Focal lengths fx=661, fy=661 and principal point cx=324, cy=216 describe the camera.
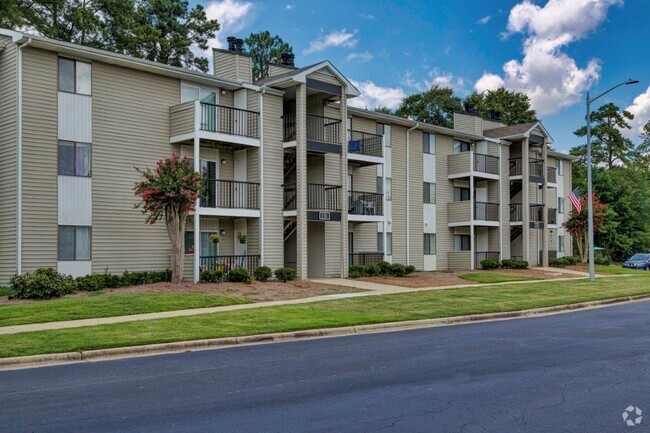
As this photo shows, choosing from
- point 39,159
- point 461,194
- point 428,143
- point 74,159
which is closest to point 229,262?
point 74,159

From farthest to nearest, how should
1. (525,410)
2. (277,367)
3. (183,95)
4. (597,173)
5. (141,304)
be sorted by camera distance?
1. (597,173)
2. (183,95)
3. (141,304)
4. (277,367)
5. (525,410)

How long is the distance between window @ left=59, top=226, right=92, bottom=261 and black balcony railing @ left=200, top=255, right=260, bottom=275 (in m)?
4.24

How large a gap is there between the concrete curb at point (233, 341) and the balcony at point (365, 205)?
40.8 feet

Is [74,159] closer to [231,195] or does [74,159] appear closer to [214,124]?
[214,124]

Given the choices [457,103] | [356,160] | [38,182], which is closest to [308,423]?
[38,182]

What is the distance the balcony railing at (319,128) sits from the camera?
2947 cm

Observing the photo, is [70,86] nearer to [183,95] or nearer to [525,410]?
[183,95]

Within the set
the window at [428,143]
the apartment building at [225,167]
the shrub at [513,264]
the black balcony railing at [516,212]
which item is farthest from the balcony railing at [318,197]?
the black balcony railing at [516,212]

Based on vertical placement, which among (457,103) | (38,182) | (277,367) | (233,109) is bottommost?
(277,367)

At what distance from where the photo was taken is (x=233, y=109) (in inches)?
1056

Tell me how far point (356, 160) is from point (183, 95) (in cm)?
946

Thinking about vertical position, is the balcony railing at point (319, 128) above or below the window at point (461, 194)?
above

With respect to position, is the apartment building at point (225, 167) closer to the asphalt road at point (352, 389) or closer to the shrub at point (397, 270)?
the shrub at point (397, 270)

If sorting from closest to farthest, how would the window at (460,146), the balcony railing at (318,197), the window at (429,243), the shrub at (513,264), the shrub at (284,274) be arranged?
the shrub at (284,274), the balcony railing at (318,197), the window at (429,243), the shrub at (513,264), the window at (460,146)
